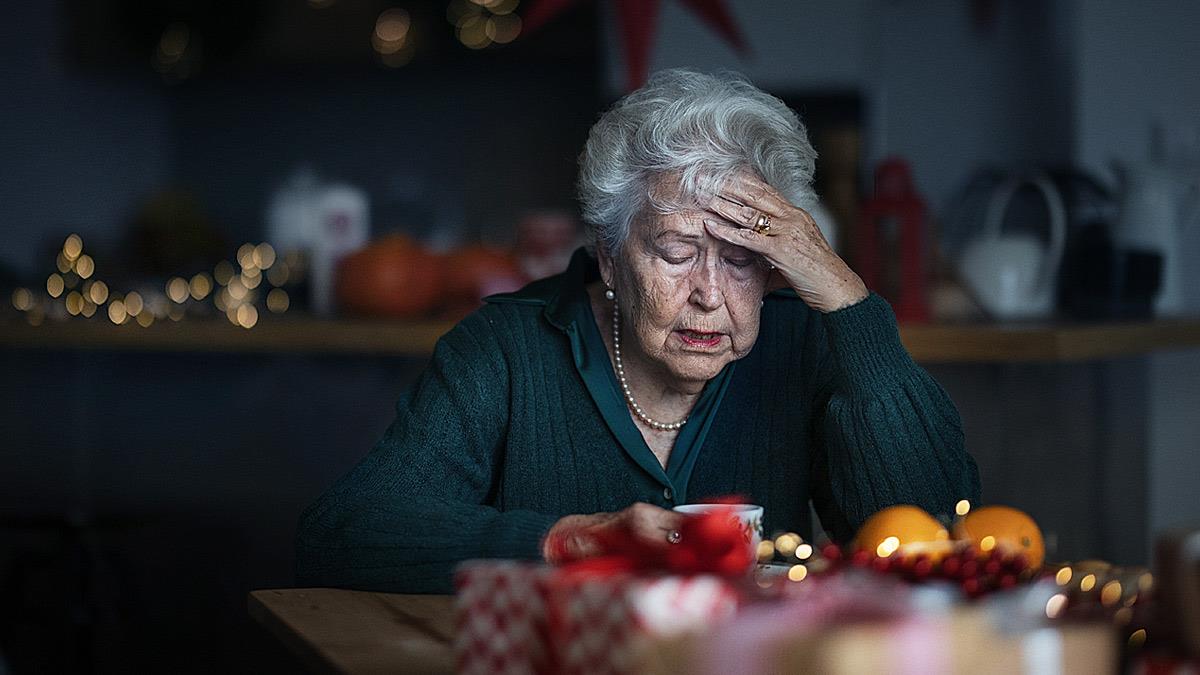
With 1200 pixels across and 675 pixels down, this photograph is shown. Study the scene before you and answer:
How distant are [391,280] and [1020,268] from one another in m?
1.32

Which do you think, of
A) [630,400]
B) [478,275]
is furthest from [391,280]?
[630,400]

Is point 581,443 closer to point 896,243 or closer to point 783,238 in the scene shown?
point 783,238

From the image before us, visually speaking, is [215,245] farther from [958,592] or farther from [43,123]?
[958,592]

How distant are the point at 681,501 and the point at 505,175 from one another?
2525 millimetres

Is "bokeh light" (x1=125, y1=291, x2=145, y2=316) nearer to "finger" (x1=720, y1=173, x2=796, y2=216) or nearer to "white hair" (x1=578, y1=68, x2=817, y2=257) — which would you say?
"white hair" (x1=578, y1=68, x2=817, y2=257)

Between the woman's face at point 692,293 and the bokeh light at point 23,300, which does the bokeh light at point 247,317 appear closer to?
the bokeh light at point 23,300

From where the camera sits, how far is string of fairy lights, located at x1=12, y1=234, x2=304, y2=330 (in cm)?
306

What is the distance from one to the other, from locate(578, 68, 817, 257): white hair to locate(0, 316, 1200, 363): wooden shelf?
0.91 meters

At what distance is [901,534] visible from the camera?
1.17 m

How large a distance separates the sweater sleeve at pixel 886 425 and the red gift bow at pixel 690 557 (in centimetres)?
67

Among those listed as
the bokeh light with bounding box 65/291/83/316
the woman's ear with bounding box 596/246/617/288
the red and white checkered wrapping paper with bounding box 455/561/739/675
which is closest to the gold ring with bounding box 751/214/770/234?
the woman's ear with bounding box 596/246/617/288

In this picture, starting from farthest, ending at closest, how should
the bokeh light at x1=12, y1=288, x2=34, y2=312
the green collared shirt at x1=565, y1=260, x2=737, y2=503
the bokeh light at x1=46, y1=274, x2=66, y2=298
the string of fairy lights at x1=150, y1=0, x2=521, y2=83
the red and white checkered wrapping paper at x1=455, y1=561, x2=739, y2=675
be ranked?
the string of fairy lights at x1=150, y1=0, x2=521, y2=83, the bokeh light at x1=46, y1=274, x2=66, y2=298, the bokeh light at x1=12, y1=288, x2=34, y2=312, the green collared shirt at x1=565, y1=260, x2=737, y2=503, the red and white checkered wrapping paper at x1=455, y1=561, x2=739, y2=675

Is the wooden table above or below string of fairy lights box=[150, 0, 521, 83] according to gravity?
below

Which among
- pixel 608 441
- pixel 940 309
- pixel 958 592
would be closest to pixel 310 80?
pixel 940 309
